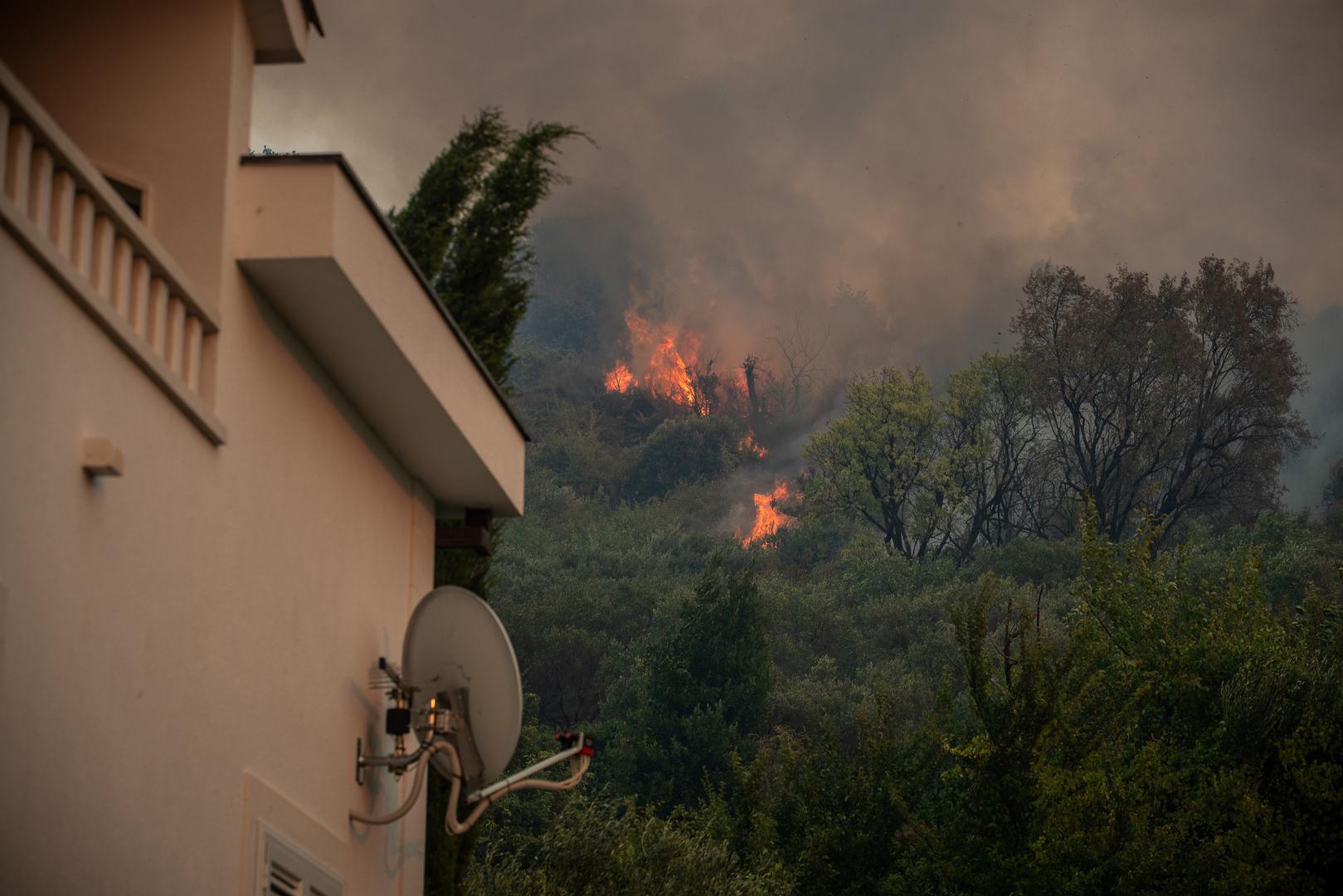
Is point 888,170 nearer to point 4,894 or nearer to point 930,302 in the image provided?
point 930,302

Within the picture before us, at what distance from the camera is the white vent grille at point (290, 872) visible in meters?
5.43

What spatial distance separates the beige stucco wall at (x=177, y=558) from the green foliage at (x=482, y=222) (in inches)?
148

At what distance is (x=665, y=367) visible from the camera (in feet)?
298

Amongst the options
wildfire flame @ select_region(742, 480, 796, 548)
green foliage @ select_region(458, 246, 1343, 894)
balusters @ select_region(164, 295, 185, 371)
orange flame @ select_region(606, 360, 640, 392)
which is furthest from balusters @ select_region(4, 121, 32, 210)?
orange flame @ select_region(606, 360, 640, 392)

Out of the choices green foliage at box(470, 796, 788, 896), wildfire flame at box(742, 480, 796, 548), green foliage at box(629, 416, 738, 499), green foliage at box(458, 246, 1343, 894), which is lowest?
green foliage at box(470, 796, 788, 896)

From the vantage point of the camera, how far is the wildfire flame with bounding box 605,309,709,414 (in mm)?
88562

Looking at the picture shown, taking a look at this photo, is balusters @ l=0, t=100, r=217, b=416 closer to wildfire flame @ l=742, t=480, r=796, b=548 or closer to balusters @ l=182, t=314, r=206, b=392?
balusters @ l=182, t=314, r=206, b=392

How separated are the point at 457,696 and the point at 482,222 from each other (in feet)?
17.5

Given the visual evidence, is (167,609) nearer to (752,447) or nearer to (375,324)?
(375,324)

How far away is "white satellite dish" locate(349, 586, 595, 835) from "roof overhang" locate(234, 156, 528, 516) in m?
0.94

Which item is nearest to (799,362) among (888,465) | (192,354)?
(888,465)

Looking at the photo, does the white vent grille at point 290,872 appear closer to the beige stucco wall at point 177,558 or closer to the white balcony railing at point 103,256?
Result: the beige stucco wall at point 177,558

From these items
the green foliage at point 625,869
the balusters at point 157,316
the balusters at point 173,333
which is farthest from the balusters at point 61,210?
the green foliage at point 625,869

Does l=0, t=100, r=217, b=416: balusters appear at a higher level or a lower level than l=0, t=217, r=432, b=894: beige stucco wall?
higher
